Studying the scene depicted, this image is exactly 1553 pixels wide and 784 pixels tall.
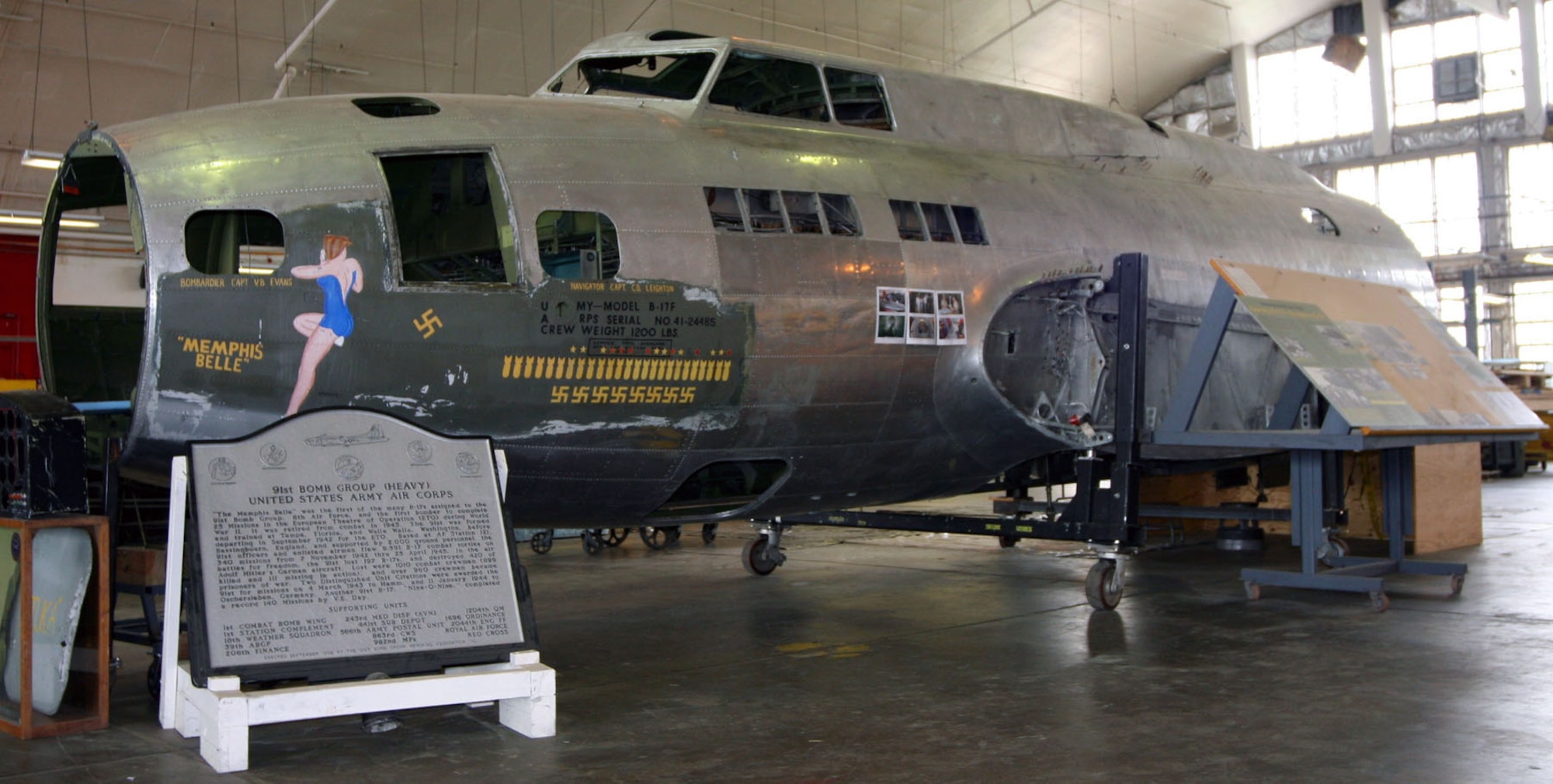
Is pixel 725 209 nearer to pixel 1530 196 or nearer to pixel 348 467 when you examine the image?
pixel 348 467

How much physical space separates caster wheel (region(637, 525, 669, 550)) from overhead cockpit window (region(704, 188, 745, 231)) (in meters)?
8.24

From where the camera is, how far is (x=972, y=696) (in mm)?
6598

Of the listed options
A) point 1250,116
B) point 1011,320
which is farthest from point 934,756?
point 1250,116

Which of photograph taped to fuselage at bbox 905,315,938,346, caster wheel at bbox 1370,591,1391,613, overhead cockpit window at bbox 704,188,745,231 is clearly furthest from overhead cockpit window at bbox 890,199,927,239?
caster wheel at bbox 1370,591,1391,613

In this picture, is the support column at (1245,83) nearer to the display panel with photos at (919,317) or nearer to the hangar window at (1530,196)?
the hangar window at (1530,196)

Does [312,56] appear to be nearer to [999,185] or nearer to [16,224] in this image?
[16,224]

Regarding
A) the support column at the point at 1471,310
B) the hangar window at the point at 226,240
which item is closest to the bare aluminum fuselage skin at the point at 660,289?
the hangar window at the point at 226,240

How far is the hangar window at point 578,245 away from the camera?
6770mm

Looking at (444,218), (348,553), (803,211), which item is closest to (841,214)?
(803,211)

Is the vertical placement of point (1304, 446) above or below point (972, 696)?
above

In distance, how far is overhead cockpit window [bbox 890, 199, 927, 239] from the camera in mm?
7836

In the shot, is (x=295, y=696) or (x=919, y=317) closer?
(x=295, y=696)

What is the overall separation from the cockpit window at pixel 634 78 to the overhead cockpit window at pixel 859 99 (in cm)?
92

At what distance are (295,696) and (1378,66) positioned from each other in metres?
35.7
